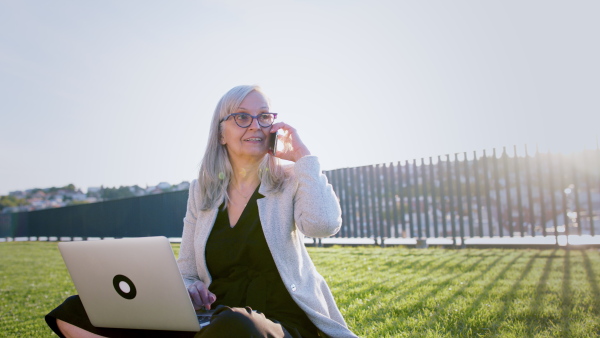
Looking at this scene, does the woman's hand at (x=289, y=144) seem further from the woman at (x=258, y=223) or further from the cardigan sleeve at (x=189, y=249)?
the cardigan sleeve at (x=189, y=249)

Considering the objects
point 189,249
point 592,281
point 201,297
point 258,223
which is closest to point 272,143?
point 258,223

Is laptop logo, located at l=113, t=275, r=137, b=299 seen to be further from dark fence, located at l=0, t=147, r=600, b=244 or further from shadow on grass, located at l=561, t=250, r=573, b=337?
dark fence, located at l=0, t=147, r=600, b=244

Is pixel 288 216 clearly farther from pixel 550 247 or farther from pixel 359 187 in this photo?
Result: pixel 359 187

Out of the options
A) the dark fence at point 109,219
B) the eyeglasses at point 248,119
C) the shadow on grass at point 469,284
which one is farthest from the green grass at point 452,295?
the dark fence at point 109,219

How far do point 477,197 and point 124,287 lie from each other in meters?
8.33

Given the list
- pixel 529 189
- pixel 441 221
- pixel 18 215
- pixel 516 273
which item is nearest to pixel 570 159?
pixel 529 189

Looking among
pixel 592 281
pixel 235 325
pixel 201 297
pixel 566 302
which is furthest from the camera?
pixel 592 281

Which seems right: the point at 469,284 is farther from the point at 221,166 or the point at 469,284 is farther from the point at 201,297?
the point at 201,297

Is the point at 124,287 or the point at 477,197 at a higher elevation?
the point at 124,287

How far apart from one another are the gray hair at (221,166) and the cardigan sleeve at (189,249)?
91 mm

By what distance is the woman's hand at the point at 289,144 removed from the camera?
7.83 feet

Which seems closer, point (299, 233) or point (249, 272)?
point (249, 272)

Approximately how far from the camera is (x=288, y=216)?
7.22 feet

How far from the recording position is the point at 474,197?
9.01 metres
